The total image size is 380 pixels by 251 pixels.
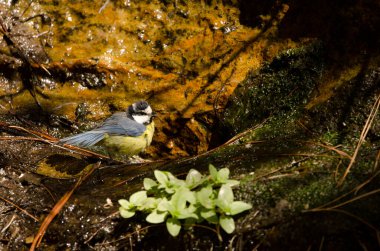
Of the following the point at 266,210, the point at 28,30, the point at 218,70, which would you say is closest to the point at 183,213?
the point at 266,210

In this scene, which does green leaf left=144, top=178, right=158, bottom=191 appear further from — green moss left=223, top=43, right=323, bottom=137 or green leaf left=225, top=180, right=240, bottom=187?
green moss left=223, top=43, right=323, bottom=137

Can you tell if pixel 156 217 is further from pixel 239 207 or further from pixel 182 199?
pixel 239 207

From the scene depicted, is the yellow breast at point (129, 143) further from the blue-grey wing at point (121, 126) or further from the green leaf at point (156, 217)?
the green leaf at point (156, 217)

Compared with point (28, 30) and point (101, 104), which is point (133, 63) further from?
point (28, 30)

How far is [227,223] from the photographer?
2.47 m

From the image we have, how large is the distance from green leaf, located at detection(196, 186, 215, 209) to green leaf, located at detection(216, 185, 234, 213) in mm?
43

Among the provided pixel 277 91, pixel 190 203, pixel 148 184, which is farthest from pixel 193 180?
pixel 277 91

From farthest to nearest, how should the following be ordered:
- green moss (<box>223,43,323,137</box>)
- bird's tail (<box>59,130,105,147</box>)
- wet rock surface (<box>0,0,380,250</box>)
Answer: bird's tail (<box>59,130,105,147</box>) < green moss (<box>223,43,323,137</box>) < wet rock surface (<box>0,0,380,250</box>)

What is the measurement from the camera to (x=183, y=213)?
2.51 meters

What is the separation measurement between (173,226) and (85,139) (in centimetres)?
204

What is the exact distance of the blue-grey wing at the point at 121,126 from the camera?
459 centimetres

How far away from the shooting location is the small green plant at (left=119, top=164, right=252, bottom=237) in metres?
2.50

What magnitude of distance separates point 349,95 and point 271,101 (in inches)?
31.6

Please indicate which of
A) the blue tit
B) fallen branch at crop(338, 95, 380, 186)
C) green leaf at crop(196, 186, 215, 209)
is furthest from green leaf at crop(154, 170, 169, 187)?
the blue tit
